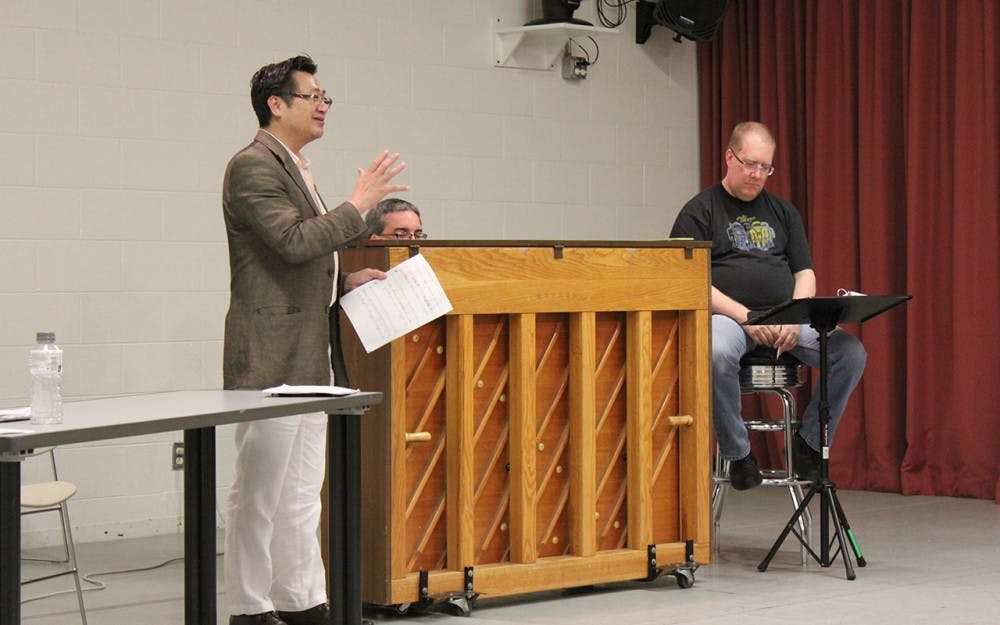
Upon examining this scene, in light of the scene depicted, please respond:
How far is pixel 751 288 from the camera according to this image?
15.7ft

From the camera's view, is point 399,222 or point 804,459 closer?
point 399,222

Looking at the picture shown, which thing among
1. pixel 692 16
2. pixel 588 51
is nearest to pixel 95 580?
pixel 588 51

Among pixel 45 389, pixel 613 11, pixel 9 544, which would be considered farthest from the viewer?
pixel 613 11

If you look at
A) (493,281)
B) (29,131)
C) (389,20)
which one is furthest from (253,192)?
(389,20)

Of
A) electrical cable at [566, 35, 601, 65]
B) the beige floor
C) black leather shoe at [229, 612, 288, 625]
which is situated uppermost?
electrical cable at [566, 35, 601, 65]

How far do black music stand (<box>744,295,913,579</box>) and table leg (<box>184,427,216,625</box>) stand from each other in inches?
72.8

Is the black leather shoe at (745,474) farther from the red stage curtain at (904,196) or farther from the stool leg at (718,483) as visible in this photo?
the red stage curtain at (904,196)

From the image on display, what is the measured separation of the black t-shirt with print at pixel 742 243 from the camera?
4781 millimetres

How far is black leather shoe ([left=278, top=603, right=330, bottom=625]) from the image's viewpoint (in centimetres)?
367

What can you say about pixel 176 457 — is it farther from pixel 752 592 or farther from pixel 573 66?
pixel 573 66

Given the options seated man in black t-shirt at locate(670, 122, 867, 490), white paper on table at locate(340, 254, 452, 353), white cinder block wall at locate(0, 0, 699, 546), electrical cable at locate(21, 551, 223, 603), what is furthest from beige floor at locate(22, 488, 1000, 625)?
white paper on table at locate(340, 254, 452, 353)

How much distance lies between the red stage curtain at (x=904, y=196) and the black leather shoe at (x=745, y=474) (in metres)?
1.80

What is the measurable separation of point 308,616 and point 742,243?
2.03 m

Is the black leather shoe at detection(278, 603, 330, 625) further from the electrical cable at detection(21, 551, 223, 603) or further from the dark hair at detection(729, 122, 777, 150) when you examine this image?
the dark hair at detection(729, 122, 777, 150)
